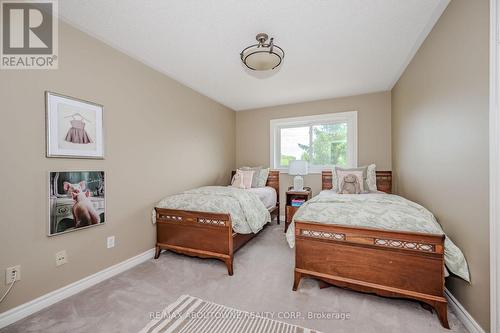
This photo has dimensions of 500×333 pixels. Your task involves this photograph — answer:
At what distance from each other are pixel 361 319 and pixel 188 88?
3577mm

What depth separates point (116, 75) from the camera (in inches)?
90.1

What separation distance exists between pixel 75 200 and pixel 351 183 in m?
3.28

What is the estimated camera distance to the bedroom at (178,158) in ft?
4.77

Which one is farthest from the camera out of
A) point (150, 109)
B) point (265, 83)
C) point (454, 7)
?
point (265, 83)

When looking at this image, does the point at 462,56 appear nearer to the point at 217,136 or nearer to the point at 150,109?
the point at 150,109

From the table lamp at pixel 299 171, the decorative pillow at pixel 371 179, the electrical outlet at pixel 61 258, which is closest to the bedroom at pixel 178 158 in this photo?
the electrical outlet at pixel 61 258

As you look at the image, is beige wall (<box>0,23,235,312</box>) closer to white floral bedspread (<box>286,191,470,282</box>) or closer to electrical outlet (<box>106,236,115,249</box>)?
electrical outlet (<box>106,236,115,249</box>)

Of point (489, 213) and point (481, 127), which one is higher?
point (481, 127)

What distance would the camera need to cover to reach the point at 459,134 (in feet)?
5.05

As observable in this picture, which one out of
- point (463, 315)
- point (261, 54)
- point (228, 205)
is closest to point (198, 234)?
point (228, 205)

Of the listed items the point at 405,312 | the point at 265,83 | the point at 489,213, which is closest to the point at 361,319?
the point at 405,312

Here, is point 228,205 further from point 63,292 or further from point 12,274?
point 12,274

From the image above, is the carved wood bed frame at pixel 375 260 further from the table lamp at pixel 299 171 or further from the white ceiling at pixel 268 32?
the table lamp at pixel 299 171

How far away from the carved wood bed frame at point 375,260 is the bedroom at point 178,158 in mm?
19
